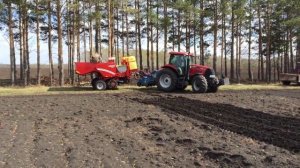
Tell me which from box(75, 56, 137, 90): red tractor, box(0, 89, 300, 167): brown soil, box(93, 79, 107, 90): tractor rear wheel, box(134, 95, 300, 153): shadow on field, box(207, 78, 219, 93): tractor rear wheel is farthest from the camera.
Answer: box(93, 79, 107, 90): tractor rear wheel

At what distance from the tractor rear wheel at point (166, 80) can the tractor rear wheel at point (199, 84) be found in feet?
3.11

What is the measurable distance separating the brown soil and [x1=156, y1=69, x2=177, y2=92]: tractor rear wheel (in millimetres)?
5755

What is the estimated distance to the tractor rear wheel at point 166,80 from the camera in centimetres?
2180

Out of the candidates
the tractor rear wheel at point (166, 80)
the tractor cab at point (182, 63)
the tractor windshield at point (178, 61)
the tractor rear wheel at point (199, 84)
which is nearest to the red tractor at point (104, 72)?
the tractor rear wheel at point (166, 80)

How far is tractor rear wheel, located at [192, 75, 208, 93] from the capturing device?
2105 cm

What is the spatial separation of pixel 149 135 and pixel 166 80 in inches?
485

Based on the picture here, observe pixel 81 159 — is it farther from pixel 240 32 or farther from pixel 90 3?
pixel 240 32

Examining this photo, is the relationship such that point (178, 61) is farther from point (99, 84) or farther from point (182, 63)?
point (99, 84)

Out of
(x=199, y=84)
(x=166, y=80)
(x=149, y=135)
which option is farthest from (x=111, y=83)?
(x=149, y=135)

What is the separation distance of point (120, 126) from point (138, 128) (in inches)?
21.0

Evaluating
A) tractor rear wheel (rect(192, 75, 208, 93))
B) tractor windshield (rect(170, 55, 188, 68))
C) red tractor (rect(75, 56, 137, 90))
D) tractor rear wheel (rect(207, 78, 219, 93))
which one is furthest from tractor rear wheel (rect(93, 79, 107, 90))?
tractor rear wheel (rect(207, 78, 219, 93))

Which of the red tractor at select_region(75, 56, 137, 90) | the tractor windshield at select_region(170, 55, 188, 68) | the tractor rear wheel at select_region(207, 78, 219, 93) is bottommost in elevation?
the tractor rear wheel at select_region(207, 78, 219, 93)

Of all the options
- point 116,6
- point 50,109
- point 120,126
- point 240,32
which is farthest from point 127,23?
point 120,126

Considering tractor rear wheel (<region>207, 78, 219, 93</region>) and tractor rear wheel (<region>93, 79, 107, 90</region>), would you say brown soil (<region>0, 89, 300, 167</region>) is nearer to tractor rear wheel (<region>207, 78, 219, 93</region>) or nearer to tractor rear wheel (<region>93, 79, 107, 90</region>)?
tractor rear wheel (<region>207, 78, 219, 93</region>)
